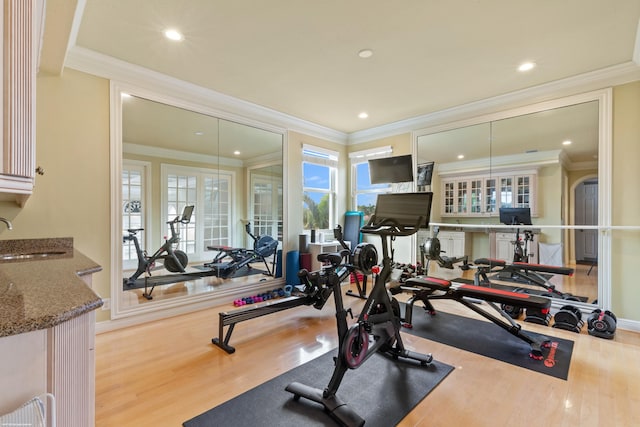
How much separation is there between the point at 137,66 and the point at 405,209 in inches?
128

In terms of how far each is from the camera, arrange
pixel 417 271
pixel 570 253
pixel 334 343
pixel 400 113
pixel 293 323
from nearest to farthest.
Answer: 1. pixel 334 343
2. pixel 293 323
3. pixel 570 253
4. pixel 417 271
5. pixel 400 113

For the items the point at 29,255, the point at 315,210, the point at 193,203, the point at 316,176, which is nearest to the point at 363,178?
the point at 316,176

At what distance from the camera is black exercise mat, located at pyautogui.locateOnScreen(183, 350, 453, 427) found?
6.15 ft

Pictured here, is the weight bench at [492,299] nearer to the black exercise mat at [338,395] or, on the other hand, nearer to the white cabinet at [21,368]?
the black exercise mat at [338,395]

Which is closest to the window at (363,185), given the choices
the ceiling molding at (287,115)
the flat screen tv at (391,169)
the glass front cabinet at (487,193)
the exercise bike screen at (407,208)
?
the flat screen tv at (391,169)

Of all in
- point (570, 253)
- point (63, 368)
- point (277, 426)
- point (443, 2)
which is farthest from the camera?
point (570, 253)

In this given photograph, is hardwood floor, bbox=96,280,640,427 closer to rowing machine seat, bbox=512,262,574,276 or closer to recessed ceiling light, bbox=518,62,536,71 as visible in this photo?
rowing machine seat, bbox=512,262,574,276

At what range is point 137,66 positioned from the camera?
3289 millimetres

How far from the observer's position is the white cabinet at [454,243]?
183 inches

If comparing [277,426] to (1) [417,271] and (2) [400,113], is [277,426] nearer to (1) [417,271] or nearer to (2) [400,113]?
(1) [417,271]

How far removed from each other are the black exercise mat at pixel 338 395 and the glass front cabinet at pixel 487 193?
2.67 metres

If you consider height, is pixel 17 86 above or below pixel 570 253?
above

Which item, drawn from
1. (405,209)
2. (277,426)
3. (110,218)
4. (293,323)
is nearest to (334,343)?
(293,323)

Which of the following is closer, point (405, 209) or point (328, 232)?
point (405, 209)
